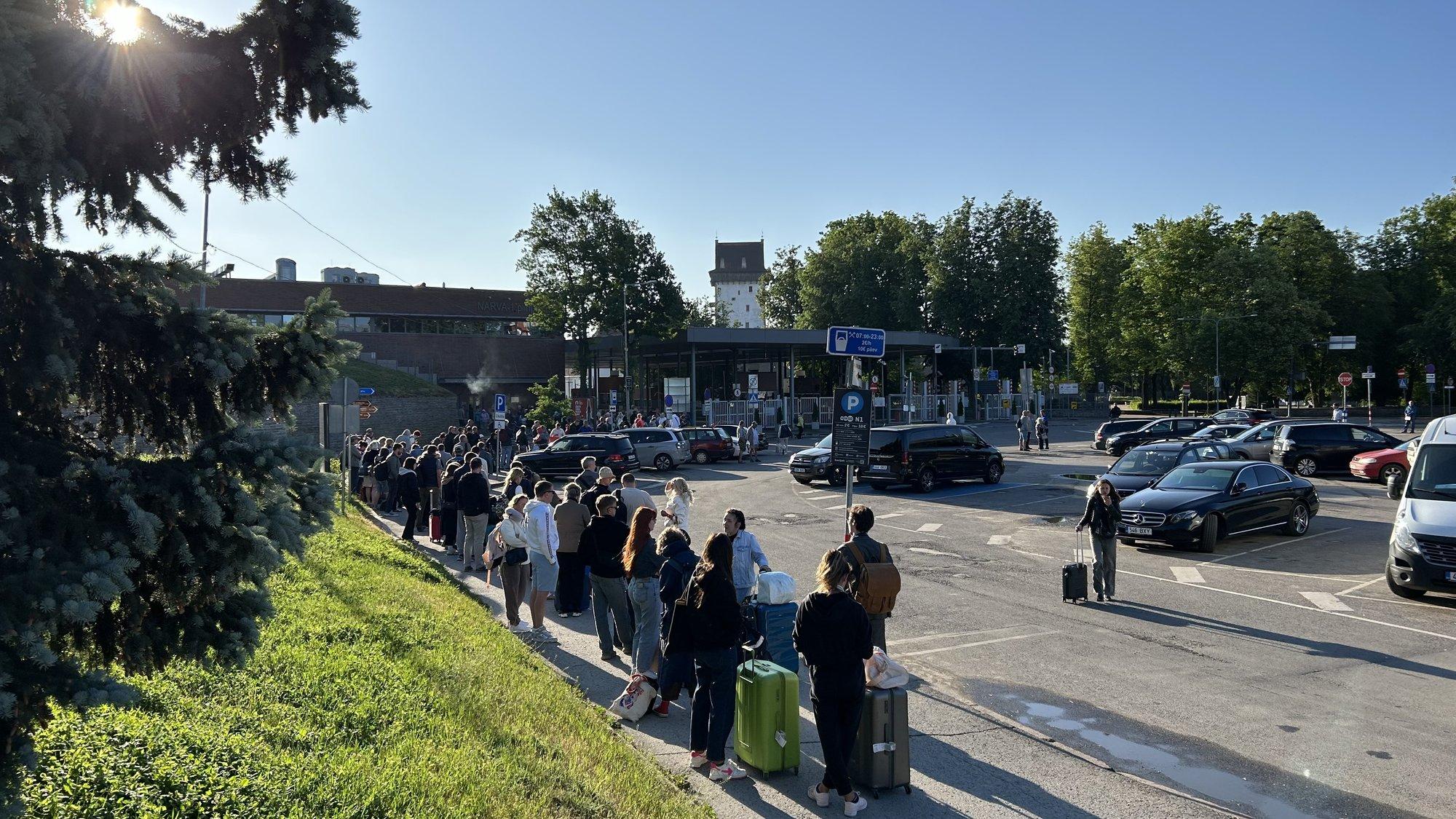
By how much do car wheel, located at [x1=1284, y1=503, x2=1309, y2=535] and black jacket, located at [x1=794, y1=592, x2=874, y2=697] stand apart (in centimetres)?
1633

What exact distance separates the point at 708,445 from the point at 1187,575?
26.1 meters

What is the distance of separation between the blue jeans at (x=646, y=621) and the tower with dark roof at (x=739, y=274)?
508ft

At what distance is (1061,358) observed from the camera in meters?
104

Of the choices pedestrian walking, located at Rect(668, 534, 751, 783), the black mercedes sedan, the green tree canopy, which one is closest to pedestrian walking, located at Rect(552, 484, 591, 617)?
pedestrian walking, located at Rect(668, 534, 751, 783)

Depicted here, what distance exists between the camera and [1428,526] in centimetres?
1333

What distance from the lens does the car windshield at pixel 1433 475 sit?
14.1 metres

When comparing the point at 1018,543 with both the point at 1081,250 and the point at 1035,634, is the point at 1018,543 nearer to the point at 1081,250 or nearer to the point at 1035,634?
the point at 1035,634

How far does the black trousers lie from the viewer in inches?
260

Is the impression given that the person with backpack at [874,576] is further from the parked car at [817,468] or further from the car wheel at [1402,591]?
the parked car at [817,468]

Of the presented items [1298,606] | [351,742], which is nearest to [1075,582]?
[1298,606]

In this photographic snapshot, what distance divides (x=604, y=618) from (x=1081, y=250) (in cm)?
8930

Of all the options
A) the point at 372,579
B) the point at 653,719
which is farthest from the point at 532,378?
the point at 653,719

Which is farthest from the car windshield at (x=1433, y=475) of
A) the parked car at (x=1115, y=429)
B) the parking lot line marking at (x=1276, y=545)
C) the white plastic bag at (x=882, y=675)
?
Result: the parked car at (x=1115, y=429)

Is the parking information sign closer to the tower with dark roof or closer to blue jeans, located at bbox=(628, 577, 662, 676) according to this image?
blue jeans, located at bbox=(628, 577, 662, 676)
